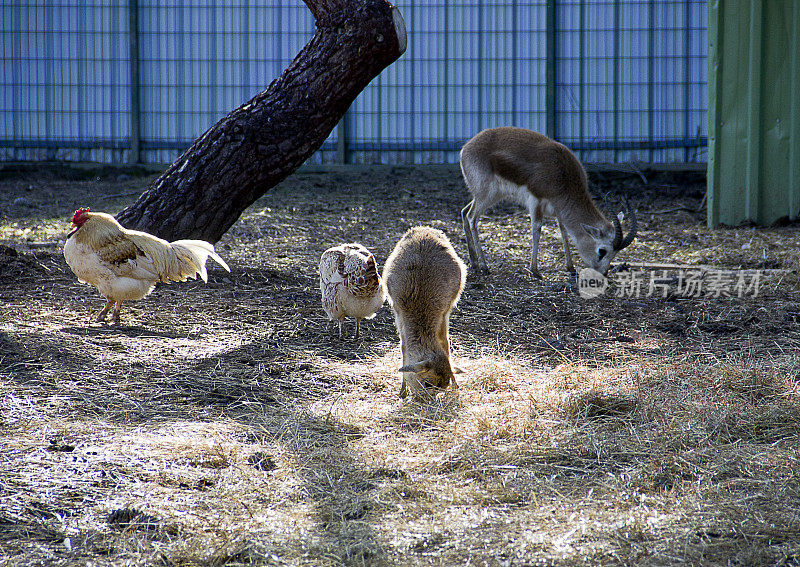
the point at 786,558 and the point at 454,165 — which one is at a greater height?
the point at 454,165

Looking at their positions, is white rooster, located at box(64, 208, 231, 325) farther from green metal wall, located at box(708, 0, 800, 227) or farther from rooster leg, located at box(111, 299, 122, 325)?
green metal wall, located at box(708, 0, 800, 227)

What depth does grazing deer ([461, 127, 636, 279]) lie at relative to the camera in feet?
26.7

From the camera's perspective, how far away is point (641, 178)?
12.2 m

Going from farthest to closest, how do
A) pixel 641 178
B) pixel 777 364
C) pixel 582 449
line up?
pixel 641 178 → pixel 777 364 → pixel 582 449

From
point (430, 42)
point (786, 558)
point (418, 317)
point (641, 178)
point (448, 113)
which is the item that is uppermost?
point (430, 42)

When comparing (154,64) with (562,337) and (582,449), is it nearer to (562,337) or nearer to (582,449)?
(562,337)

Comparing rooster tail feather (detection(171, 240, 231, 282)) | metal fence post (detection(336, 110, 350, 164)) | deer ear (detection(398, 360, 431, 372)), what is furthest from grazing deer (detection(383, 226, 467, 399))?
metal fence post (detection(336, 110, 350, 164))

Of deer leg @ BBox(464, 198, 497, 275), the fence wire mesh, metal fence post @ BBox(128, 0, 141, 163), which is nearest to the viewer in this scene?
deer leg @ BBox(464, 198, 497, 275)

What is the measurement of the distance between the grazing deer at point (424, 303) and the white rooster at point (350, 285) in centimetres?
70

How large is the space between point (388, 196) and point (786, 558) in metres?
9.23

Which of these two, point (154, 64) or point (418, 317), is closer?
point (418, 317)

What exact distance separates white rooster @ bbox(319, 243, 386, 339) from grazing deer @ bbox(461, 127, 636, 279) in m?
2.65

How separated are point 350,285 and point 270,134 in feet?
7.06

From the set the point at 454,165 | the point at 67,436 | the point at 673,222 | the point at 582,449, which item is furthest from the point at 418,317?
the point at 454,165
